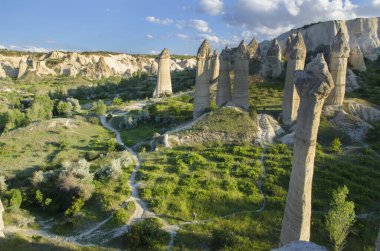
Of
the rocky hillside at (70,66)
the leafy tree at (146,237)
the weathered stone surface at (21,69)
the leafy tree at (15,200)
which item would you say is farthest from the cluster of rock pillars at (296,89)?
the weathered stone surface at (21,69)

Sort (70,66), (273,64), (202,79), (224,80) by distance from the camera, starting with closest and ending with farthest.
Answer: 1. (202,79)
2. (224,80)
3. (273,64)
4. (70,66)

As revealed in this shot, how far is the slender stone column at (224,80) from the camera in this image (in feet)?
113

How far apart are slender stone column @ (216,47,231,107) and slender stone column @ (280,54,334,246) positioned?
66.2 feet

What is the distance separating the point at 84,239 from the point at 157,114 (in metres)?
24.7

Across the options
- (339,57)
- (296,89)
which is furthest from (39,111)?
(296,89)

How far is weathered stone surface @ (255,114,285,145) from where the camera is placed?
30.0m

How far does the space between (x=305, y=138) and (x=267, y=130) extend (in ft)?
56.2

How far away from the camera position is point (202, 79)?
34.6 m

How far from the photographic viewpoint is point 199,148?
30.2 meters

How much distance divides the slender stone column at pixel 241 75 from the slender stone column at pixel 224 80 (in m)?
1.81

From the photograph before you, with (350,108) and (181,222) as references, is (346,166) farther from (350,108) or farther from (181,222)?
(181,222)

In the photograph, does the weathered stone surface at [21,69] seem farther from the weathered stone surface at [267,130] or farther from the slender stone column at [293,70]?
the slender stone column at [293,70]

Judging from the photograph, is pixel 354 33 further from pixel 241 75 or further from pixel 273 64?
pixel 241 75

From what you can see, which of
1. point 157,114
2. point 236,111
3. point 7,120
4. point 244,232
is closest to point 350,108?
point 236,111
